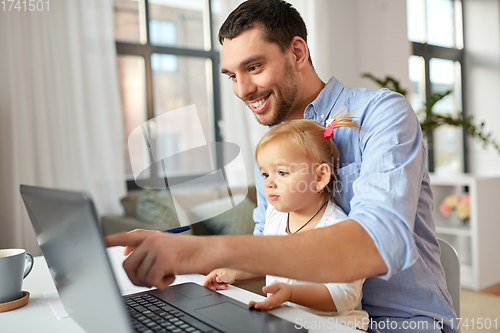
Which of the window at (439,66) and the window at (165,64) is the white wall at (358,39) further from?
the window at (165,64)

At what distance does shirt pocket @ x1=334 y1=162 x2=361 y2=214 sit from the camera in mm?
1007

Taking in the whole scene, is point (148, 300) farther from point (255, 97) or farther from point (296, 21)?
point (296, 21)

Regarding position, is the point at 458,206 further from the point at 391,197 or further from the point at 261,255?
the point at 261,255

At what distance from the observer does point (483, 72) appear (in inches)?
198

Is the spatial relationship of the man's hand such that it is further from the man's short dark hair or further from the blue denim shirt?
the man's short dark hair

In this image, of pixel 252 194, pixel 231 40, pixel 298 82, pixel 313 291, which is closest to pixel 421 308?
pixel 313 291

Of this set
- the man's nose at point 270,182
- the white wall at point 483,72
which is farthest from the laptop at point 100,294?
the white wall at point 483,72

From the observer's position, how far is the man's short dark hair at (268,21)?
1.15m

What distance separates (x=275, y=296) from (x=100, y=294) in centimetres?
35

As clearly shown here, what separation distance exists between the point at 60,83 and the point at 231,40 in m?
1.97

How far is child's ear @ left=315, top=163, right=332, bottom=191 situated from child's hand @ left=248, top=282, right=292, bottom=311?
28 cm

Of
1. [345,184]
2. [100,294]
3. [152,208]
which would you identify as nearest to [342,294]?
[345,184]

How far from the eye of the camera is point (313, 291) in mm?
842

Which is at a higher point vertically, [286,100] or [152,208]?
[286,100]
